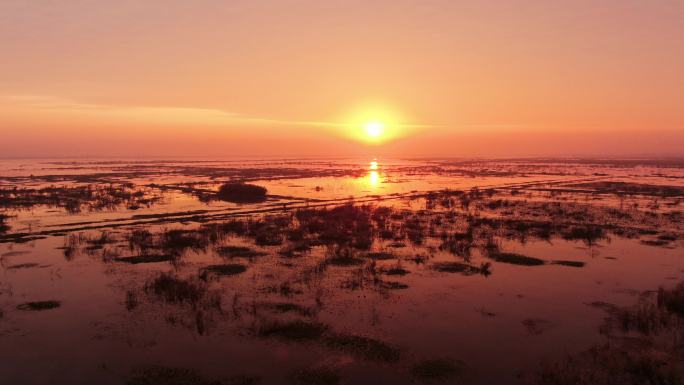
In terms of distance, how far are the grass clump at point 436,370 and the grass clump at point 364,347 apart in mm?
612

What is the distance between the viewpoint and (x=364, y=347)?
10375 mm

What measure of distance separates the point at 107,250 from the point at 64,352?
36.1 feet

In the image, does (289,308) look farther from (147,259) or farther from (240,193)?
(240,193)

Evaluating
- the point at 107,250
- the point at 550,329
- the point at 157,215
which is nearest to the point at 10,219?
the point at 157,215

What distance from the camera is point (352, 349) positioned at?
1028 cm

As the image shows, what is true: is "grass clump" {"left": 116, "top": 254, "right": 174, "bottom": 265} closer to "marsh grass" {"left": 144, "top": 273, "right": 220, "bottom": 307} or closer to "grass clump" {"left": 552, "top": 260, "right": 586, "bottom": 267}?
"marsh grass" {"left": 144, "top": 273, "right": 220, "bottom": 307}

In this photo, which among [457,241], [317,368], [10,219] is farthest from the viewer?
[10,219]

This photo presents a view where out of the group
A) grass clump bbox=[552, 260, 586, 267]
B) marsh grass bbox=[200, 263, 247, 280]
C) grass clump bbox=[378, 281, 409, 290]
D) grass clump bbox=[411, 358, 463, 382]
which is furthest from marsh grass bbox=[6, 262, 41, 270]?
grass clump bbox=[552, 260, 586, 267]

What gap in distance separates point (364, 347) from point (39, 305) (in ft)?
33.6

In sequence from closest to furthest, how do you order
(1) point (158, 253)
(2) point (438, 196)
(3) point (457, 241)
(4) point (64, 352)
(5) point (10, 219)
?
(4) point (64, 352) → (1) point (158, 253) → (3) point (457, 241) → (5) point (10, 219) → (2) point (438, 196)

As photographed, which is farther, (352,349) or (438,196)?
(438,196)

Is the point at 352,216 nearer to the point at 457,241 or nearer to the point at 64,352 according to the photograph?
the point at 457,241

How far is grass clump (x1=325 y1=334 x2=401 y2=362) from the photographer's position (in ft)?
32.6

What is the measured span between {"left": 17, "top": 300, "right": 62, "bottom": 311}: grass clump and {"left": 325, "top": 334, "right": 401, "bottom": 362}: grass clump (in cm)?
877
